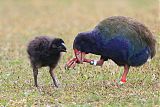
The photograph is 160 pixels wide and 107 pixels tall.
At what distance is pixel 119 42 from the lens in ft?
33.1

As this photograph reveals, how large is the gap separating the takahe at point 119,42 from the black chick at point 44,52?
32 centimetres

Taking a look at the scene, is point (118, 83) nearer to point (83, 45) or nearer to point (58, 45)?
point (83, 45)

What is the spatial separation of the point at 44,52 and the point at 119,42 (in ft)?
4.51

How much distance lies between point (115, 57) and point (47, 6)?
1788 cm

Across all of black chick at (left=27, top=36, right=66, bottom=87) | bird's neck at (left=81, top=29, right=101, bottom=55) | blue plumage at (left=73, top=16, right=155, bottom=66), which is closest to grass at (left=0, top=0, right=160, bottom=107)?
black chick at (left=27, top=36, right=66, bottom=87)

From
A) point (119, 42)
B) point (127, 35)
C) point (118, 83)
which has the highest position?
point (127, 35)

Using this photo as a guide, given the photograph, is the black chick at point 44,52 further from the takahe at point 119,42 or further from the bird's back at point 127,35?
the bird's back at point 127,35

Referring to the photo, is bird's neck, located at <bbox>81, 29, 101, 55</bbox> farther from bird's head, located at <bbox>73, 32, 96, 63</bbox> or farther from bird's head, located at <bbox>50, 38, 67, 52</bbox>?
bird's head, located at <bbox>50, 38, 67, 52</bbox>

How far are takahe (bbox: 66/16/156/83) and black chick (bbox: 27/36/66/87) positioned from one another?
324 mm

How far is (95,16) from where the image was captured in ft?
76.7

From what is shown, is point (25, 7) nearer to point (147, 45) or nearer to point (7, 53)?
point (7, 53)

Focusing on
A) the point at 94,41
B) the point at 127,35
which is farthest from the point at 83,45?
the point at 127,35

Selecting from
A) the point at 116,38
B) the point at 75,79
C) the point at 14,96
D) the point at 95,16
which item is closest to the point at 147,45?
the point at 116,38

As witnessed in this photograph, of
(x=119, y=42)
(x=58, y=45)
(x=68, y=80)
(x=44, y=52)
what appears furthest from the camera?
(x=68, y=80)
